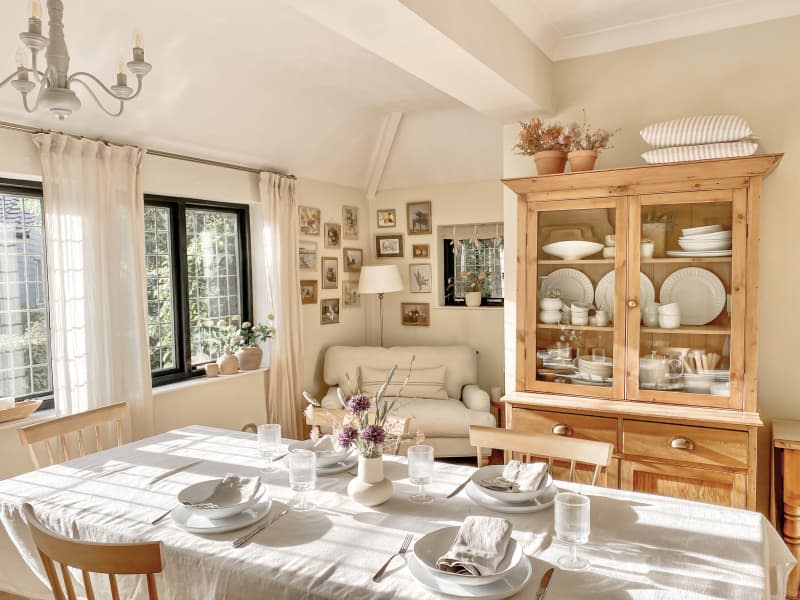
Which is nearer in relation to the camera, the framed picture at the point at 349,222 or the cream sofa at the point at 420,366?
the cream sofa at the point at 420,366

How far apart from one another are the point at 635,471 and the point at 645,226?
1114mm

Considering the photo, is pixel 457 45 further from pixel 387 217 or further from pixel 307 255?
pixel 387 217

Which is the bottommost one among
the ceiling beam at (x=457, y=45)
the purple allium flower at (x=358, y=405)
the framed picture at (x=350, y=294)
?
the purple allium flower at (x=358, y=405)

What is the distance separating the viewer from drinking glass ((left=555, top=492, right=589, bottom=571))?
4.35ft

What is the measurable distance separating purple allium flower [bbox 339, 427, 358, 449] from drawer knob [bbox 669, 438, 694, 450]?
5.16ft

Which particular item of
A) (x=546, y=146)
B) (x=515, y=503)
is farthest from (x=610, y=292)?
(x=515, y=503)

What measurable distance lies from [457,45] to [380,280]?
290 cm

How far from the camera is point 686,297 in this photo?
2.62 m

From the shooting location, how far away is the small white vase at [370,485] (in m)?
1.66

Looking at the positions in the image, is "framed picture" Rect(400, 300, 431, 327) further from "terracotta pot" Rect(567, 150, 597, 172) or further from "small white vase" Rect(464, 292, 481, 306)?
"terracotta pot" Rect(567, 150, 597, 172)

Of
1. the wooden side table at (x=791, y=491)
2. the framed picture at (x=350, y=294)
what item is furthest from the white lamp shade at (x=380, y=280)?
the wooden side table at (x=791, y=491)

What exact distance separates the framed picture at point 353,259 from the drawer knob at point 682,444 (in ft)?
10.8

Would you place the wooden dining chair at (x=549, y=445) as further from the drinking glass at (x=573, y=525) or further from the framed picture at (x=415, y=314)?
the framed picture at (x=415, y=314)

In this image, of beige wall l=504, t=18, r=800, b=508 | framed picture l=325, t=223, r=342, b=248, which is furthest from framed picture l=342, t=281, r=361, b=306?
beige wall l=504, t=18, r=800, b=508
